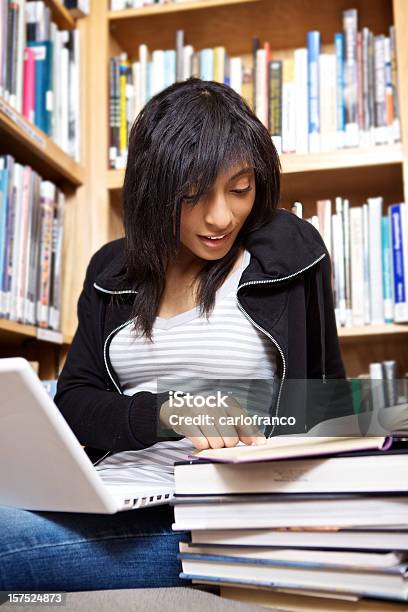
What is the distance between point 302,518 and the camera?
57 centimetres

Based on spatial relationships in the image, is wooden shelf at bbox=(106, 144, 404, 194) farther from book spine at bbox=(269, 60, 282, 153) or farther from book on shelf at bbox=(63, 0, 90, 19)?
book on shelf at bbox=(63, 0, 90, 19)

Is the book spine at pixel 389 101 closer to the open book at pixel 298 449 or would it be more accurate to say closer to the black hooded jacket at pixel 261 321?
the black hooded jacket at pixel 261 321

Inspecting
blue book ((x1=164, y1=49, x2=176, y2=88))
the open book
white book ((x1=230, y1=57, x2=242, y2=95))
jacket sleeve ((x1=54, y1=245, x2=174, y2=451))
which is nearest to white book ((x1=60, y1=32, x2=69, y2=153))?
blue book ((x1=164, y1=49, x2=176, y2=88))

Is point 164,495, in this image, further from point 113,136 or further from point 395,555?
point 113,136

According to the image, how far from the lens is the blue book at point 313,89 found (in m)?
1.62

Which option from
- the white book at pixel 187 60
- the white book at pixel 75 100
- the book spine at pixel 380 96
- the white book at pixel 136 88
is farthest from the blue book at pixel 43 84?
the book spine at pixel 380 96

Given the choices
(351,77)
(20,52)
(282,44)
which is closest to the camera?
(20,52)

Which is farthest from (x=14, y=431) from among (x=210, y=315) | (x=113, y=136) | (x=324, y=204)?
A: (x=113, y=136)

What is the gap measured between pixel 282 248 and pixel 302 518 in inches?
19.1

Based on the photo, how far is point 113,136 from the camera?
1.75 m

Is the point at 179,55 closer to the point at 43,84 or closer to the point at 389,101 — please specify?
the point at 43,84

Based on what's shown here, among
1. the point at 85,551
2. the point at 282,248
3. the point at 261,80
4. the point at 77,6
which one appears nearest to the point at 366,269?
the point at 261,80

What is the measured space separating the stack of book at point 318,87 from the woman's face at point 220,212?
613 mm

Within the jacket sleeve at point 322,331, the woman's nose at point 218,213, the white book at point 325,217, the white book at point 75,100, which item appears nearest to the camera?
the woman's nose at point 218,213
